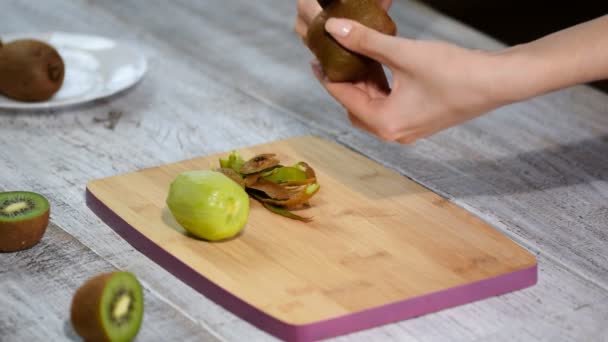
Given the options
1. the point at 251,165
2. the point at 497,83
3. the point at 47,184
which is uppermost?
the point at 497,83

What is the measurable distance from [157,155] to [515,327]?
2.39 ft

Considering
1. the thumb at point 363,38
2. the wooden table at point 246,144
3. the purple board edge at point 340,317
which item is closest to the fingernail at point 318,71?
the thumb at point 363,38

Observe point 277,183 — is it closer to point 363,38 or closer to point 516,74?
point 363,38

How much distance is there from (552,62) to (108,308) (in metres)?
0.68

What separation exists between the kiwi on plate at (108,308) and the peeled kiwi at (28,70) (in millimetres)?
746

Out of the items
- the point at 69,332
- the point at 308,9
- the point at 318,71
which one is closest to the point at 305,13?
the point at 308,9

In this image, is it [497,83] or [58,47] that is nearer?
[497,83]

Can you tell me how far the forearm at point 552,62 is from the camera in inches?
55.1

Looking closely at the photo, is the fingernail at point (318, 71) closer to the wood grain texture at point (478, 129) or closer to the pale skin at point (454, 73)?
the pale skin at point (454, 73)

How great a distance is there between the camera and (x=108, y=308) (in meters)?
1.16

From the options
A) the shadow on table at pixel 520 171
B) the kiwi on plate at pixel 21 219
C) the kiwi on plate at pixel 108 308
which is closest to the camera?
the kiwi on plate at pixel 108 308

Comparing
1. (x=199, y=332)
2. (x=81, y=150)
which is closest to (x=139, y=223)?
(x=199, y=332)

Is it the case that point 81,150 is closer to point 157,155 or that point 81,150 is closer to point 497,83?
point 157,155

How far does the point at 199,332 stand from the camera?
1.24 metres
